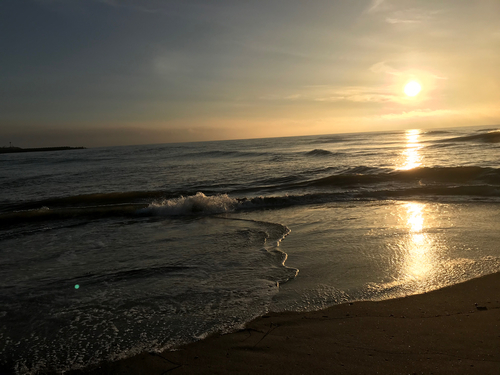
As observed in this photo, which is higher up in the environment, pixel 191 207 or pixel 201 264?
pixel 191 207

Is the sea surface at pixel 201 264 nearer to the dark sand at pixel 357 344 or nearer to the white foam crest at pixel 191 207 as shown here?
the white foam crest at pixel 191 207

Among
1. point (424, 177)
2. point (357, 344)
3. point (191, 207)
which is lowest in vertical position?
point (357, 344)

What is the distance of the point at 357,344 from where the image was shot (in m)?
2.90

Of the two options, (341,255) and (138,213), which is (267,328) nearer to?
(341,255)

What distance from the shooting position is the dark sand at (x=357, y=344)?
8.57ft

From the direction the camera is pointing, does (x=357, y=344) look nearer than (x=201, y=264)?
Yes

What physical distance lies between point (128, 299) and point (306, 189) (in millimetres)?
11206

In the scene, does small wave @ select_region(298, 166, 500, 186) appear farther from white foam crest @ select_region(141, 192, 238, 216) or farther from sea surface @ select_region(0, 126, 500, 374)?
white foam crest @ select_region(141, 192, 238, 216)

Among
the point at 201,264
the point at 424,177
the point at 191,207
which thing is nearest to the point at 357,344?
the point at 201,264

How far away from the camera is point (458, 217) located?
7594 millimetres

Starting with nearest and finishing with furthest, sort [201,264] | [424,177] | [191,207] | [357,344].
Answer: [357,344] → [201,264] → [191,207] → [424,177]

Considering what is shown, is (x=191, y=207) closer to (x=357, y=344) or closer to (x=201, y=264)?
(x=201, y=264)

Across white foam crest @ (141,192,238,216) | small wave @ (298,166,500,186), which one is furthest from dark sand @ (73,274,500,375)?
small wave @ (298,166,500,186)

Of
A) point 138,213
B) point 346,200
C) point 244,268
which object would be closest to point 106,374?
point 244,268
